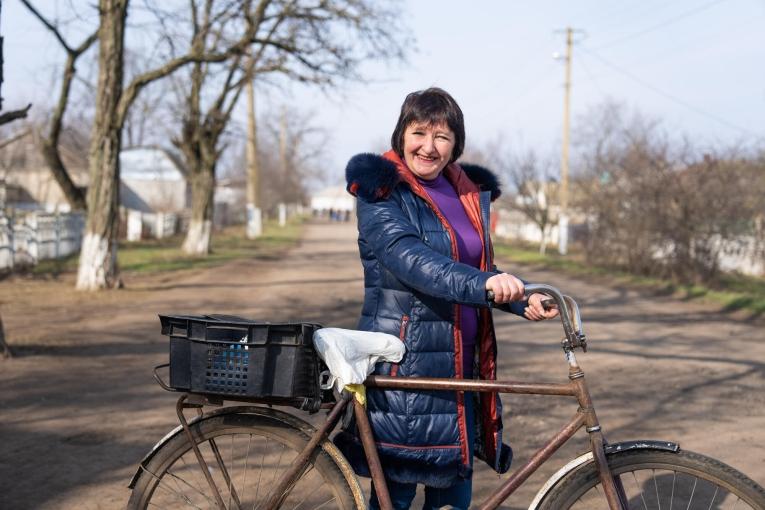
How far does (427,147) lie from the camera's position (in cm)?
297

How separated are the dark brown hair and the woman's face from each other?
0.02m

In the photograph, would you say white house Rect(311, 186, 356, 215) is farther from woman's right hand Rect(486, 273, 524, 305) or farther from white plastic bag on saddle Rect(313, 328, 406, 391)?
woman's right hand Rect(486, 273, 524, 305)

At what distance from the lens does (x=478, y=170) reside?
3.24 meters

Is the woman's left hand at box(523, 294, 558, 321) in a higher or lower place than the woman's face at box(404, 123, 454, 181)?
lower

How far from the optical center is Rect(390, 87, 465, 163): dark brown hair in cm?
298

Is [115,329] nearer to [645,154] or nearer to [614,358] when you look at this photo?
[614,358]

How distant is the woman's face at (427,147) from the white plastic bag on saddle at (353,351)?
595 mm

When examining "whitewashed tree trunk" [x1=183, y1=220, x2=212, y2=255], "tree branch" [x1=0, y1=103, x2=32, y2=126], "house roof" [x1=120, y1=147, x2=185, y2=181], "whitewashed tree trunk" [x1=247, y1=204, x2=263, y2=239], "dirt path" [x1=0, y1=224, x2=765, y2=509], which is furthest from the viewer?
"house roof" [x1=120, y1=147, x2=185, y2=181]

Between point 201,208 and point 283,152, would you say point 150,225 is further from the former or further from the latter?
point 283,152

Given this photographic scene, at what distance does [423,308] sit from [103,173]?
1264 cm

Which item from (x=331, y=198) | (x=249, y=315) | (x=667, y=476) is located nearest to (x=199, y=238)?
(x=249, y=315)

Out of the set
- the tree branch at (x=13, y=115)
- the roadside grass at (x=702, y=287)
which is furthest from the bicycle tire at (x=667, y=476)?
the roadside grass at (x=702, y=287)

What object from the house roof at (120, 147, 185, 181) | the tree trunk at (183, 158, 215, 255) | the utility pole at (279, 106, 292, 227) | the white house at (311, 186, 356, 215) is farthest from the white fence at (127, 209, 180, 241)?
the white house at (311, 186, 356, 215)

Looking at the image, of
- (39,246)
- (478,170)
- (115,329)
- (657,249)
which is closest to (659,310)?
(657,249)
